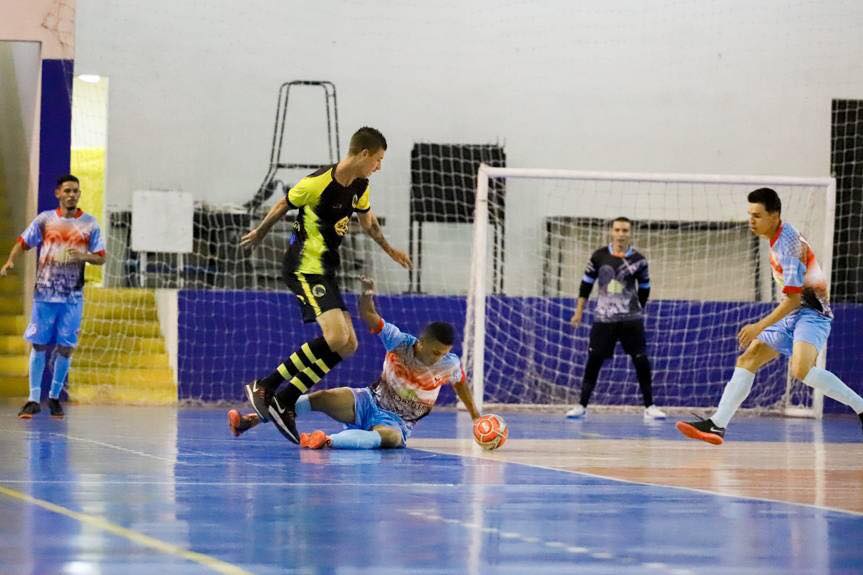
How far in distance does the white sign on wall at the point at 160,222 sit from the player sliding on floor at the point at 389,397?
9392mm

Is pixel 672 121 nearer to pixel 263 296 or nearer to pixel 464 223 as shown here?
pixel 464 223

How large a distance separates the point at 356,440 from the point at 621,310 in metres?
6.71

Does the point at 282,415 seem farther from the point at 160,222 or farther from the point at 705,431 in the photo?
the point at 160,222

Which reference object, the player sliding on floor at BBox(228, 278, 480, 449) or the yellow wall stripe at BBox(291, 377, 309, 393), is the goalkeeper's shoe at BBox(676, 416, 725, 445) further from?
the yellow wall stripe at BBox(291, 377, 309, 393)

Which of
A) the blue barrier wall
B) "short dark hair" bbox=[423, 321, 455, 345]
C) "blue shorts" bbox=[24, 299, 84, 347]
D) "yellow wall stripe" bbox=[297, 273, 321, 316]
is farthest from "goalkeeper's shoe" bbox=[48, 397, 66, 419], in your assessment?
"short dark hair" bbox=[423, 321, 455, 345]

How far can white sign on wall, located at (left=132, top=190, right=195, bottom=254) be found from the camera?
18.7m

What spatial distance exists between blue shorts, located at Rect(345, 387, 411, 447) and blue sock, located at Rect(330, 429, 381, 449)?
0.18 metres

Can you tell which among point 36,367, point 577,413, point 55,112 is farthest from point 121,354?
point 577,413

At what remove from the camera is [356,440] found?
9.41 metres

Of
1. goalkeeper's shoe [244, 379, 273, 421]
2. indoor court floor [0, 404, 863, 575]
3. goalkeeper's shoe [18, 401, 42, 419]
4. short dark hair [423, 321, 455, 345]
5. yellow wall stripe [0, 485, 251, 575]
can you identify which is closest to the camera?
yellow wall stripe [0, 485, 251, 575]

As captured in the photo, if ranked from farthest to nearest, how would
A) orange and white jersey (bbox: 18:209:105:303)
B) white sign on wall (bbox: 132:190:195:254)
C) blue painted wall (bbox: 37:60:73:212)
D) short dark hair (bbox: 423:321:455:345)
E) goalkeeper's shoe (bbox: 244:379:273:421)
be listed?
1. white sign on wall (bbox: 132:190:195:254)
2. blue painted wall (bbox: 37:60:73:212)
3. orange and white jersey (bbox: 18:209:105:303)
4. goalkeeper's shoe (bbox: 244:379:273:421)
5. short dark hair (bbox: 423:321:455:345)

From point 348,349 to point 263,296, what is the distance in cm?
761

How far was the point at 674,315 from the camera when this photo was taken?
1766cm

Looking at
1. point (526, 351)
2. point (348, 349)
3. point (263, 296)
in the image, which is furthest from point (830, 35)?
point (348, 349)
